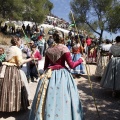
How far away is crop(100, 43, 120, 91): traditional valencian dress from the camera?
6910mm

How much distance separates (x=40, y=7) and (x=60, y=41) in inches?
1647

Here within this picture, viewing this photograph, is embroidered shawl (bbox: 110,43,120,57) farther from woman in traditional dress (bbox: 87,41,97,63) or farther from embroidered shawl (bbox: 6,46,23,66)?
woman in traditional dress (bbox: 87,41,97,63)

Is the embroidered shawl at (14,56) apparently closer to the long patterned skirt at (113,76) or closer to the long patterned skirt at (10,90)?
the long patterned skirt at (10,90)

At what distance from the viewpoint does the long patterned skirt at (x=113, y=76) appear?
6.90m

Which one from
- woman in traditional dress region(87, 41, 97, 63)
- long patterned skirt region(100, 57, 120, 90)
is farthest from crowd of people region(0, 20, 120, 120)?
woman in traditional dress region(87, 41, 97, 63)

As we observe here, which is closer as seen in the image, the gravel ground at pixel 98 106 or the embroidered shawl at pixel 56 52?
the embroidered shawl at pixel 56 52

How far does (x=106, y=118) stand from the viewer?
5.41 metres

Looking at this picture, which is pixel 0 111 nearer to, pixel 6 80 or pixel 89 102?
pixel 6 80

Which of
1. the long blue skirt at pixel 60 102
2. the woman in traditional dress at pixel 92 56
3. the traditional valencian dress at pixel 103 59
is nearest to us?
the long blue skirt at pixel 60 102

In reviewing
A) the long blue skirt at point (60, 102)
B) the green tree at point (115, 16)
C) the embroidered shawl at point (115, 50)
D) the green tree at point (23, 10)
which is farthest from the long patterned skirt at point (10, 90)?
the green tree at point (23, 10)

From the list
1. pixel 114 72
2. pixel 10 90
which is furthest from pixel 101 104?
pixel 10 90

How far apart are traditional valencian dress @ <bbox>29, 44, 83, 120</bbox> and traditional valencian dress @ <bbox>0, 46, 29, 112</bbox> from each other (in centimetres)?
126

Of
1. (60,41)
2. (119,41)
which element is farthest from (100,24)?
(60,41)

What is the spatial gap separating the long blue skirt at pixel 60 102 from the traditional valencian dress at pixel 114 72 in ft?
9.94
